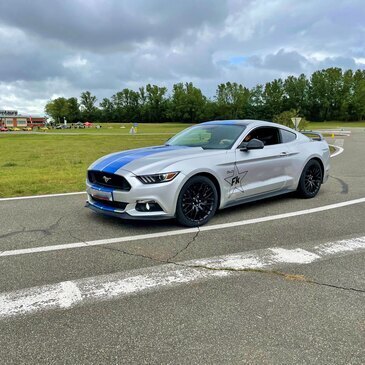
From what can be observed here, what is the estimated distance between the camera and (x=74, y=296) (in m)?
3.41

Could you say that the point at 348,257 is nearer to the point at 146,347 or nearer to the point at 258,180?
the point at 258,180

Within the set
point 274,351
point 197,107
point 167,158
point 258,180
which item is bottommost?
point 274,351

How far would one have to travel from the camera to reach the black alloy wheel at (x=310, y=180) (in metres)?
7.21

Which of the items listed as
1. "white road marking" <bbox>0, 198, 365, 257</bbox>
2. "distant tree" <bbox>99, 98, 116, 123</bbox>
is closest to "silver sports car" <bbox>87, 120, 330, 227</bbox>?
"white road marking" <bbox>0, 198, 365, 257</bbox>

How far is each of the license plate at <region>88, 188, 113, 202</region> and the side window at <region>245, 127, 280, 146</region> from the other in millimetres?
2490

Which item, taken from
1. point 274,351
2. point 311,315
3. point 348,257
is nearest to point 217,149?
point 348,257

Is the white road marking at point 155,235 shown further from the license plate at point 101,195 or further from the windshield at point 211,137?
the windshield at point 211,137

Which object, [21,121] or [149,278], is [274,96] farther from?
[149,278]

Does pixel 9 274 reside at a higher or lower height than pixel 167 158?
lower

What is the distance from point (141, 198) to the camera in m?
4.95

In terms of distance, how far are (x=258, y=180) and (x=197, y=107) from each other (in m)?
123

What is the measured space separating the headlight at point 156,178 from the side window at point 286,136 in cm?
281

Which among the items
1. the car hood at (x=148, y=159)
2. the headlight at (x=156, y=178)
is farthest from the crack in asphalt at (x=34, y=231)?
Answer: the headlight at (x=156, y=178)

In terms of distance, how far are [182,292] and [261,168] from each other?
10.8 feet
